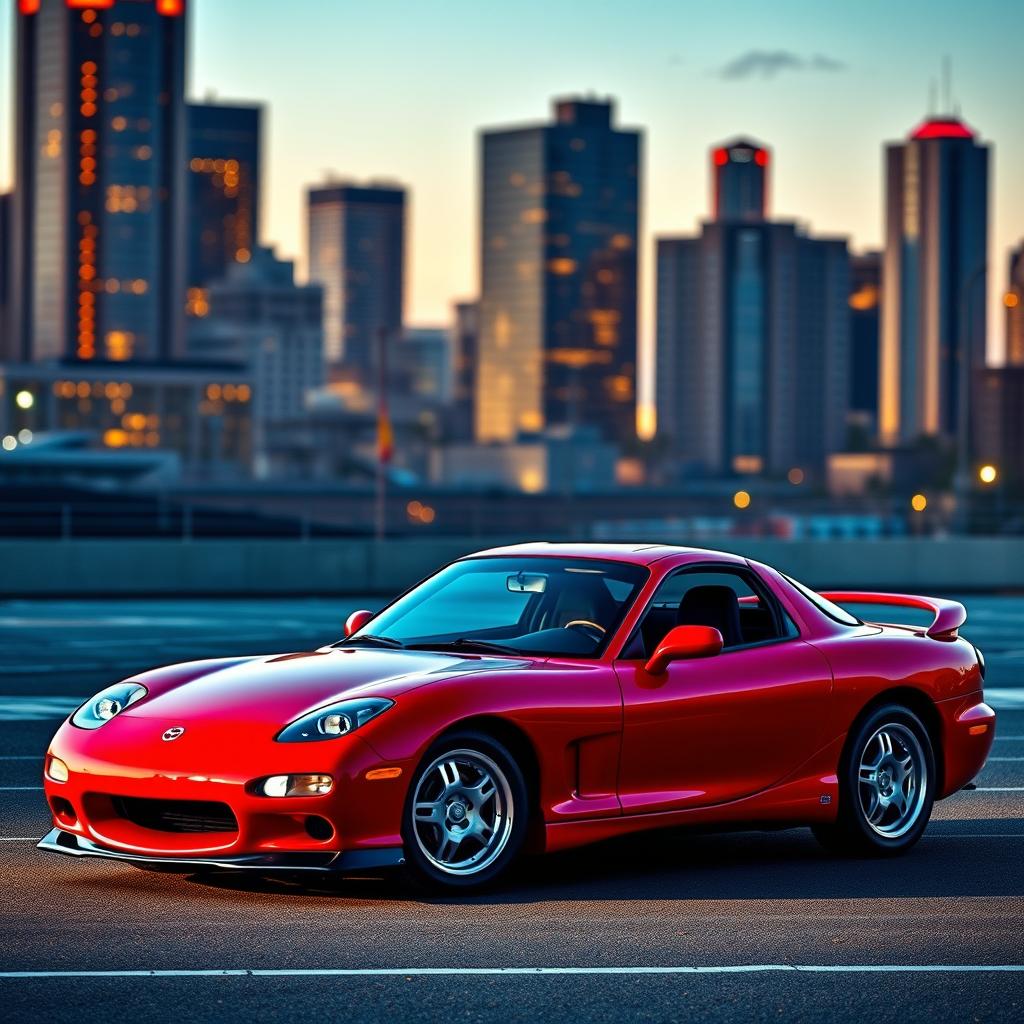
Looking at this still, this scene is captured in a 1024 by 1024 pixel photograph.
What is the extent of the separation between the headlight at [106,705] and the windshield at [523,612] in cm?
98

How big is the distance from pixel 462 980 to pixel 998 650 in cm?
1674

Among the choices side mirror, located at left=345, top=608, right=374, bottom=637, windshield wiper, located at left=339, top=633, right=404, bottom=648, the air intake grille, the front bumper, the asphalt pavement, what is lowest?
the asphalt pavement

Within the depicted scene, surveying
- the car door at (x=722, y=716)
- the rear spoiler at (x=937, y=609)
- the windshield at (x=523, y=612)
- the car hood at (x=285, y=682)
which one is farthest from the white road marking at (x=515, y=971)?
the rear spoiler at (x=937, y=609)

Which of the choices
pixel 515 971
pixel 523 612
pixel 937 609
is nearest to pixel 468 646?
pixel 523 612

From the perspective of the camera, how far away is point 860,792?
8.96 meters

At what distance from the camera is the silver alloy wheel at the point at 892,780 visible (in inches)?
A: 355

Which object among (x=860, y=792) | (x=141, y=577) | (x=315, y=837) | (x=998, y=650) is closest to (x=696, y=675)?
(x=860, y=792)

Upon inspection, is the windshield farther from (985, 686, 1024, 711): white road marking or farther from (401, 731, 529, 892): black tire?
(985, 686, 1024, 711): white road marking

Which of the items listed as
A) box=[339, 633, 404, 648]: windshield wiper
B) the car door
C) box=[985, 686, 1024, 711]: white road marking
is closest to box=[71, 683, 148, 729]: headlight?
box=[339, 633, 404, 648]: windshield wiper

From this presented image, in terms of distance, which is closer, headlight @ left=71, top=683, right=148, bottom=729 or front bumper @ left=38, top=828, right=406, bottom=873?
front bumper @ left=38, top=828, right=406, bottom=873

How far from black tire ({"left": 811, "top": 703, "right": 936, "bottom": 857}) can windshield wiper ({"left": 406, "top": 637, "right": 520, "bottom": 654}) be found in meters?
1.61

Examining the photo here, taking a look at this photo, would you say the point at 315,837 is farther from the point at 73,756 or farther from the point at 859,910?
the point at 859,910

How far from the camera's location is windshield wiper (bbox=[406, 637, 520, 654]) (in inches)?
328

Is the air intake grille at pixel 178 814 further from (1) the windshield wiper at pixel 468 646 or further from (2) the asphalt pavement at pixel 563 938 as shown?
(1) the windshield wiper at pixel 468 646
